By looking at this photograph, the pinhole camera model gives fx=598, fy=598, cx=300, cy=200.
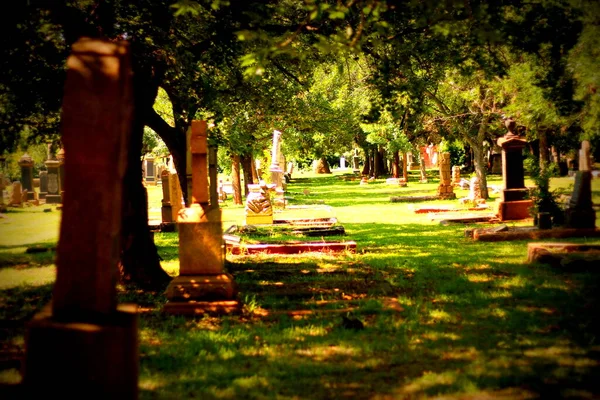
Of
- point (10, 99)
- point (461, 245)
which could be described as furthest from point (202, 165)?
point (461, 245)

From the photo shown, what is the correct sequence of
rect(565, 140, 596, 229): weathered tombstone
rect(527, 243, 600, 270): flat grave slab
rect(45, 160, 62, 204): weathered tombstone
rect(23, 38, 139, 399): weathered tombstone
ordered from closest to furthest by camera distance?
rect(23, 38, 139, 399): weathered tombstone, rect(527, 243, 600, 270): flat grave slab, rect(565, 140, 596, 229): weathered tombstone, rect(45, 160, 62, 204): weathered tombstone

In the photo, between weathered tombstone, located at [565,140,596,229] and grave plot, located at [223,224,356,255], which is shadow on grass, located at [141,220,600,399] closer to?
grave plot, located at [223,224,356,255]

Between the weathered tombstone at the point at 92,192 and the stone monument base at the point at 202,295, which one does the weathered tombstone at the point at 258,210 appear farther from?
the weathered tombstone at the point at 92,192

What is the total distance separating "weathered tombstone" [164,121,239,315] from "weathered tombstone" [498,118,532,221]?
39.7 ft

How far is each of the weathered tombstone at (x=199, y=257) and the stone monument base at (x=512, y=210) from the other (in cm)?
1199

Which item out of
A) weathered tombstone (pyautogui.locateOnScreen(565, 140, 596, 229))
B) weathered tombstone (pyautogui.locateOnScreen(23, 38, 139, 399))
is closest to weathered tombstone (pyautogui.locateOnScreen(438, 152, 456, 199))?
weathered tombstone (pyautogui.locateOnScreen(565, 140, 596, 229))

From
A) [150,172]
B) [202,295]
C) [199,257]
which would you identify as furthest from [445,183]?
[150,172]

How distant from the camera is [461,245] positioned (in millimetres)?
13172

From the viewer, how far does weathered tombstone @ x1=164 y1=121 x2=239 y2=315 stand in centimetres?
728

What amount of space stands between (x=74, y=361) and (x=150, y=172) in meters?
48.2

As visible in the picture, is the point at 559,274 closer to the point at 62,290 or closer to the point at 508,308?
the point at 508,308

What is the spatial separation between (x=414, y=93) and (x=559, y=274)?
358 centimetres

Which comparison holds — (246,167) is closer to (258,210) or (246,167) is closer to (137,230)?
(258,210)

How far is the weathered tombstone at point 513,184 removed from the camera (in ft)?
57.8
